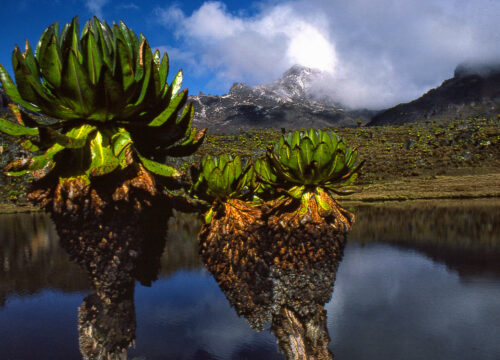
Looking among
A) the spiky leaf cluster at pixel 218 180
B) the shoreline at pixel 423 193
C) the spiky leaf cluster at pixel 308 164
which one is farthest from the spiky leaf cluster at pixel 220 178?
the shoreline at pixel 423 193

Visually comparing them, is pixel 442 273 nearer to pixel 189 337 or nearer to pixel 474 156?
pixel 189 337

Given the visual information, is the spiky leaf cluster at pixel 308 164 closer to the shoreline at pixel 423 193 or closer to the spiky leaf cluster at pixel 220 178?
the spiky leaf cluster at pixel 220 178

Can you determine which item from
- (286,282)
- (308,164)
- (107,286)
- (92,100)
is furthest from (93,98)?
(286,282)

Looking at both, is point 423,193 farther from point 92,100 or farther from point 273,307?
point 92,100

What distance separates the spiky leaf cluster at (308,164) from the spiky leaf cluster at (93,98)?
83 centimetres

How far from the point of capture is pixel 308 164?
280 cm

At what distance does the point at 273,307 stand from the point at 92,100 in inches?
76.2

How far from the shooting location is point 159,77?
232 cm

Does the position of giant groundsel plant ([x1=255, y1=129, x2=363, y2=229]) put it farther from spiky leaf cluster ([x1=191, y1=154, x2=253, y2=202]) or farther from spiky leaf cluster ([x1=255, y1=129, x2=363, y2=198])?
spiky leaf cluster ([x1=191, y1=154, x2=253, y2=202])

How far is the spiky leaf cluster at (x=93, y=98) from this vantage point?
211 centimetres

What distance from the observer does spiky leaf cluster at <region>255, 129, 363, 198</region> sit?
277cm

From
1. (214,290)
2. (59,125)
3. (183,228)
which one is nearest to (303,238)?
(59,125)

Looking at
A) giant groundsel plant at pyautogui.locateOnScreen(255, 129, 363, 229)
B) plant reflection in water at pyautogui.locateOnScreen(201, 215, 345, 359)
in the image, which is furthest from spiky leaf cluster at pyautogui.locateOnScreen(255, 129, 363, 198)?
plant reflection in water at pyautogui.locateOnScreen(201, 215, 345, 359)

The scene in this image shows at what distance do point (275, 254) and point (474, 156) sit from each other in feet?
156
